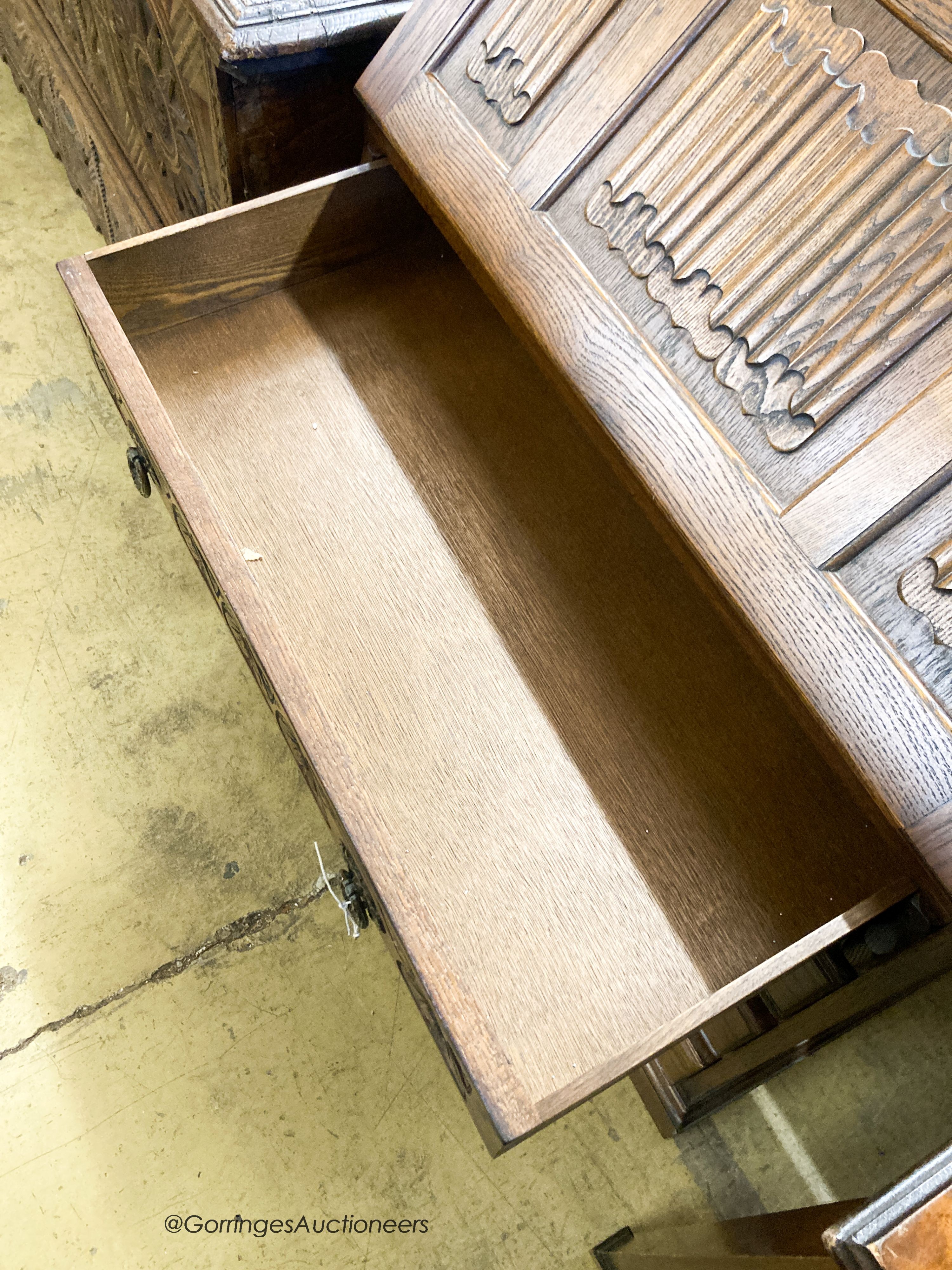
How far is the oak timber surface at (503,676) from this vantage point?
42.7 inches

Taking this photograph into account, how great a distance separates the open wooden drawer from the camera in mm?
1040

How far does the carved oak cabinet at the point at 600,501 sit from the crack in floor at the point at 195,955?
2.11 feet

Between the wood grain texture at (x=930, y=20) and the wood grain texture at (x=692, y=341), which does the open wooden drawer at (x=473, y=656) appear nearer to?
the wood grain texture at (x=692, y=341)

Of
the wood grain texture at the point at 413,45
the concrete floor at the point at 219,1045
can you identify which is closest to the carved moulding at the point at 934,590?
the wood grain texture at the point at 413,45

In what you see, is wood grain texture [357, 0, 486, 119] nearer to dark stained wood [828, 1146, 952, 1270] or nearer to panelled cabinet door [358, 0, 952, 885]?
panelled cabinet door [358, 0, 952, 885]

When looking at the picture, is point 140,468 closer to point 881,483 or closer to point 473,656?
point 473,656

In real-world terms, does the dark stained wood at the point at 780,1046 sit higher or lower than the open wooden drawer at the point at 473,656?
lower

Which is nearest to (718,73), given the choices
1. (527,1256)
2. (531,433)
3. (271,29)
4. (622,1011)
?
(531,433)

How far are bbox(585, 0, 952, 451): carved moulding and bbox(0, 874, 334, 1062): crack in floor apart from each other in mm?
1254

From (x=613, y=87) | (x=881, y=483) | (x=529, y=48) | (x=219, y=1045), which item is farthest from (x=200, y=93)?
(x=219, y=1045)

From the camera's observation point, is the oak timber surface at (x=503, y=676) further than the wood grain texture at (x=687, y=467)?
Yes

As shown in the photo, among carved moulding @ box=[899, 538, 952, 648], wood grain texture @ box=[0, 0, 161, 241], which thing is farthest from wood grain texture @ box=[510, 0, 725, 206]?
wood grain texture @ box=[0, 0, 161, 241]

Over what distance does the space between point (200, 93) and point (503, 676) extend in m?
1.02

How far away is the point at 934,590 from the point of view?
0.89 metres
